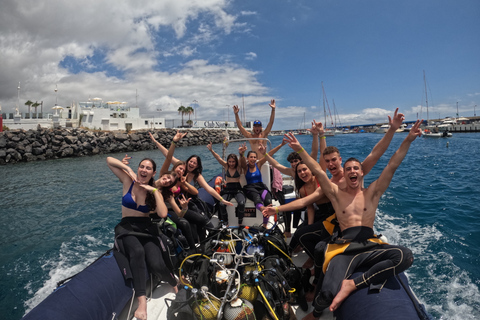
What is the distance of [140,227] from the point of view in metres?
3.10

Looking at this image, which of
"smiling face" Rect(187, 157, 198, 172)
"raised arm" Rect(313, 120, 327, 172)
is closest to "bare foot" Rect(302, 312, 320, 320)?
"raised arm" Rect(313, 120, 327, 172)

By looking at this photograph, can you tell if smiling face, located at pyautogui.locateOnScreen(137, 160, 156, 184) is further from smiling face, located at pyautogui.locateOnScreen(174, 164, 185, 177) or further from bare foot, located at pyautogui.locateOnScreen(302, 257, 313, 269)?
bare foot, located at pyautogui.locateOnScreen(302, 257, 313, 269)

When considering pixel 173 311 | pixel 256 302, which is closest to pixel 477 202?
pixel 256 302

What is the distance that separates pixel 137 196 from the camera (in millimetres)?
3131

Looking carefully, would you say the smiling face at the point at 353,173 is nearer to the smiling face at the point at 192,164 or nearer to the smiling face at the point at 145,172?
the smiling face at the point at 145,172

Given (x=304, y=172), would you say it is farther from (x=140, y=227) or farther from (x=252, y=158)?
(x=140, y=227)

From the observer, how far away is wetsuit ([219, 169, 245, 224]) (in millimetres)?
4793

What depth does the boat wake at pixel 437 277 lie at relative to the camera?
3.61 metres

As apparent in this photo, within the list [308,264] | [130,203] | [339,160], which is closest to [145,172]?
[130,203]

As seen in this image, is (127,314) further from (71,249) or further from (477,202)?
(477,202)

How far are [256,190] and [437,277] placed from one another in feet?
11.3

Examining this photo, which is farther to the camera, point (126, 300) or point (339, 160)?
point (339, 160)

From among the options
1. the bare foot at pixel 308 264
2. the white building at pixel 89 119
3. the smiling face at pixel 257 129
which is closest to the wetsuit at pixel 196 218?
the bare foot at pixel 308 264

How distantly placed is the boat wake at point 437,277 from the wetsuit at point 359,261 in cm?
210
